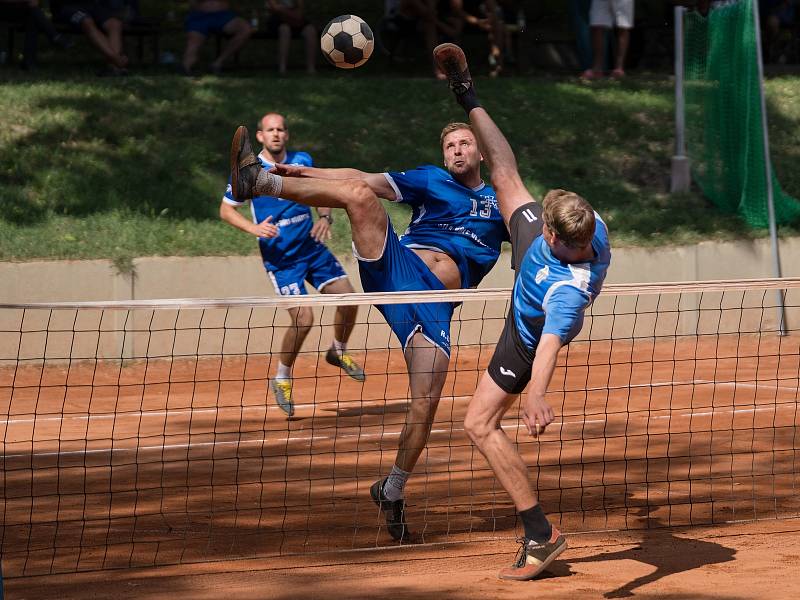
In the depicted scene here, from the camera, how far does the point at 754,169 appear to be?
16891 mm

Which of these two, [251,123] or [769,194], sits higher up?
[251,123]

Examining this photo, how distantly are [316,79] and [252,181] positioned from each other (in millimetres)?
12101

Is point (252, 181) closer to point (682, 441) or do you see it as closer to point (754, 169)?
point (682, 441)

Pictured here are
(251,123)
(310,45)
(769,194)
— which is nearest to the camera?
(769,194)

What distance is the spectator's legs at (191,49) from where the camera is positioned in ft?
62.0

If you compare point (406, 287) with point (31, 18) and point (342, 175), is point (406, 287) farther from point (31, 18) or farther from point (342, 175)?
point (31, 18)

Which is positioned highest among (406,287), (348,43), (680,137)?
(348,43)

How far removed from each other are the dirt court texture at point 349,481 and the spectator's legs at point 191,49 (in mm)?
6049

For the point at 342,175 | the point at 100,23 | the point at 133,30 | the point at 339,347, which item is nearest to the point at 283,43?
the point at 133,30

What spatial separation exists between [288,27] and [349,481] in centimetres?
1213

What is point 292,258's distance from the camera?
11375 mm

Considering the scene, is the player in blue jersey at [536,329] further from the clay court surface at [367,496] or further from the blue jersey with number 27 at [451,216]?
the blue jersey with number 27 at [451,216]

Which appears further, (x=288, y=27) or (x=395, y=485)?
(x=288, y=27)

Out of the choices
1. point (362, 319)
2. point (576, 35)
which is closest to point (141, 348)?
point (362, 319)
